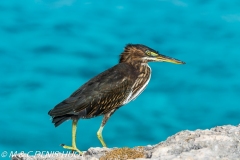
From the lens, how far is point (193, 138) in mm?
6660

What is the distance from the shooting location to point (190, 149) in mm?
6309

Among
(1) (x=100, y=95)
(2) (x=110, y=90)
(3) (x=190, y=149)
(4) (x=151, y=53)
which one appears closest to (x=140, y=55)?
(4) (x=151, y=53)

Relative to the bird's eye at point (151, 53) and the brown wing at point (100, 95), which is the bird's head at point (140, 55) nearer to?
the bird's eye at point (151, 53)

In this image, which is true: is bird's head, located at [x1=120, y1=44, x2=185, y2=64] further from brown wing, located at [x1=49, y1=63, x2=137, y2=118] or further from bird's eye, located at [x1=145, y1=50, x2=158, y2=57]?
brown wing, located at [x1=49, y1=63, x2=137, y2=118]

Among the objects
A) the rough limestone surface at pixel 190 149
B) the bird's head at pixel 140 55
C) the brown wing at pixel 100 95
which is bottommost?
the rough limestone surface at pixel 190 149

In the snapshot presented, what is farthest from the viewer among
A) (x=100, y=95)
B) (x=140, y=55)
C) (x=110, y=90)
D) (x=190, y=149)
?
(x=140, y=55)

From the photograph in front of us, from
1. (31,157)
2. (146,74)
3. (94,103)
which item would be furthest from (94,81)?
(31,157)

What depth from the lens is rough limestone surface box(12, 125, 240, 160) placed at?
592 cm

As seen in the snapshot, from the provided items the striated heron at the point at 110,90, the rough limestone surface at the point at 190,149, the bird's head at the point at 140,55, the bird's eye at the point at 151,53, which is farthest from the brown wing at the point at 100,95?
the rough limestone surface at the point at 190,149

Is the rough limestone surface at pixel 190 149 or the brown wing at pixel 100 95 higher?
the brown wing at pixel 100 95

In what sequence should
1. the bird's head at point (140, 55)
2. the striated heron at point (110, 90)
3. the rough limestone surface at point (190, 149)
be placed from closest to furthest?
the rough limestone surface at point (190, 149) → the striated heron at point (110, 90) → the bird's head at point (140, 55)

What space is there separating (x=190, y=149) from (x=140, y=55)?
306 centimetres

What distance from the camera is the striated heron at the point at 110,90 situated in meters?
7.89

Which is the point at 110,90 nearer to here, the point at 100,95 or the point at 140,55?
the point at 100,95
